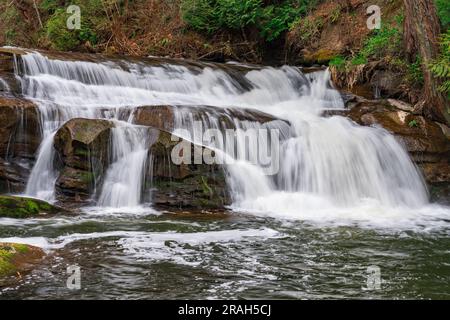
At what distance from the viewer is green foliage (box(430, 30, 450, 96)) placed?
33.2 feet

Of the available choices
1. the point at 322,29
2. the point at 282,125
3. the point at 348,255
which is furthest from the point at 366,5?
the point at 348,255

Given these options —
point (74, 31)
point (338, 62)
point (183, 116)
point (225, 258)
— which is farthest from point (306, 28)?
point (225, 258)

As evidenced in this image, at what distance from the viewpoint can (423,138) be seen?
11.0m

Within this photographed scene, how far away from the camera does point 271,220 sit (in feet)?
27.2

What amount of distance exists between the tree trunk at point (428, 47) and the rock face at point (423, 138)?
265 millimetres

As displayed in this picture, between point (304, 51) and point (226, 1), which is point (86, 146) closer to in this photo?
point (304, 51)

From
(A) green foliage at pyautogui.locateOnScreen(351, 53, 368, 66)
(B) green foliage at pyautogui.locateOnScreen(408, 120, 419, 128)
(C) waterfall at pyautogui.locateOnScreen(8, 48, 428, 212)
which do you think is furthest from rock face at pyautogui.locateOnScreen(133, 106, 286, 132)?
(A) green foliage at pyautogui.locateOnScreen(351, 53, 368, 66)

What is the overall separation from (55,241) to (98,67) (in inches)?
284

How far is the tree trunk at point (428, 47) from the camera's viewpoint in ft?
37.0

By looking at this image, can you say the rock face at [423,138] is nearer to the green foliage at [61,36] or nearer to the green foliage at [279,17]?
the green foliage at [279,17]

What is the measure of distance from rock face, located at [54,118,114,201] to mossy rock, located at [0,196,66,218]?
2.45 feet

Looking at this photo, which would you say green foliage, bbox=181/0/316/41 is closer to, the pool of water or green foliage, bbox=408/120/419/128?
green foliage, bbox=408/120/419/128

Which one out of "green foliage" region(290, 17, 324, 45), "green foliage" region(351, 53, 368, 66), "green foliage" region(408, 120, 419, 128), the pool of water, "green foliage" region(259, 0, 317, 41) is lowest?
the pool of water

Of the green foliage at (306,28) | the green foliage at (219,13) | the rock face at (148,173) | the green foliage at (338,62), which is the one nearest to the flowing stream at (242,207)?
the rock face at (148,173)
